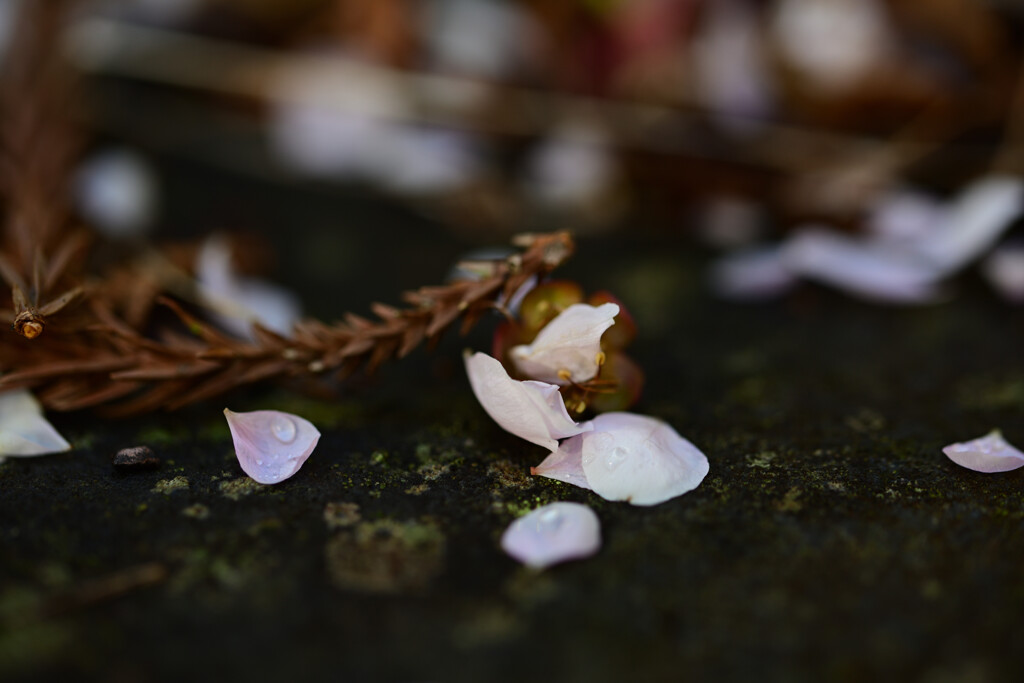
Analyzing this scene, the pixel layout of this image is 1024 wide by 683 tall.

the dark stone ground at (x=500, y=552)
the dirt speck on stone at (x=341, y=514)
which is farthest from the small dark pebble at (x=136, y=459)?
the dirt speck on stone at (x=341, y=514)

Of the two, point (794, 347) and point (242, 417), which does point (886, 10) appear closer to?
point (794, 347)

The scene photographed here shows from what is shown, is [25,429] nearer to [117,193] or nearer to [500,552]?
[500,552]

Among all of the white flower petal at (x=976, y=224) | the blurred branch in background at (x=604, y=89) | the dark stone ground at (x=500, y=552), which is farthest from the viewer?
the blurred branch in background at (x=604, y=89)

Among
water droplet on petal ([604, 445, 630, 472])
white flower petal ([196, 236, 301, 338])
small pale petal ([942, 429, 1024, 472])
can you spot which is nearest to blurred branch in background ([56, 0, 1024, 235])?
white flower petal ([196, 236, 301, 338])

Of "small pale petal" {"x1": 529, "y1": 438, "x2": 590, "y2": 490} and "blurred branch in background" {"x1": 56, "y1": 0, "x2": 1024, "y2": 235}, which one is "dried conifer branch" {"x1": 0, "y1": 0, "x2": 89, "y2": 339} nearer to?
"blurred branch in background" {"x1": 56, "y1": 0, "x2": 1024, "y2": 235}

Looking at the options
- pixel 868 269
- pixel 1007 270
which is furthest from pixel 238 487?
pixel 1007 270

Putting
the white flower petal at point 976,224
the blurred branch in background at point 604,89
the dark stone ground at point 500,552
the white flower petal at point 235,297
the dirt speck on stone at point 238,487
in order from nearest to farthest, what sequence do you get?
the dark stone ground at point 500,552 → the dirt speck on stone at point 238,487 → the white flower petal at point 235,297 → the white flower petal at point 976,224 → the blurred branch in background at point 604,89

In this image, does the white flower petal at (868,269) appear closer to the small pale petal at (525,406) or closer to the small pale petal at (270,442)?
the small pale petal at (525,406)

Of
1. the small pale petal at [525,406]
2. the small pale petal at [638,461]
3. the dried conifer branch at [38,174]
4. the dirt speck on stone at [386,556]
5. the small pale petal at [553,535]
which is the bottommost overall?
the dirt speck on stone at [386,556]
